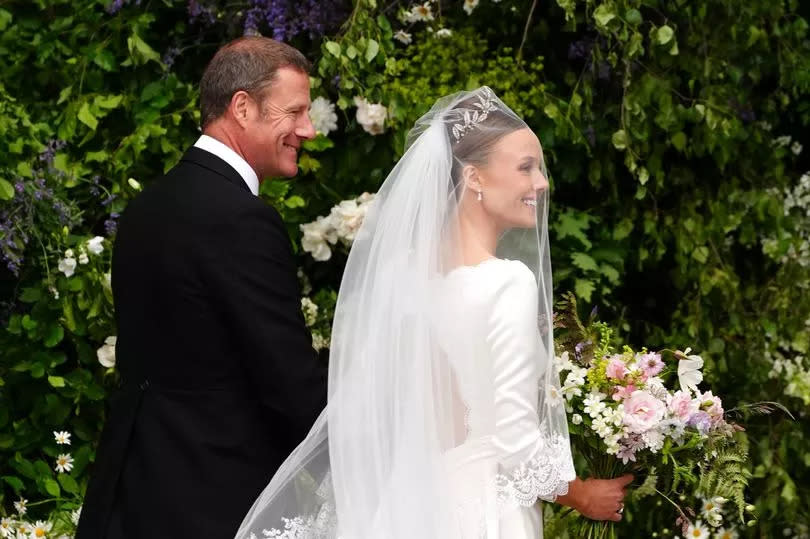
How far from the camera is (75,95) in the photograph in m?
4.54

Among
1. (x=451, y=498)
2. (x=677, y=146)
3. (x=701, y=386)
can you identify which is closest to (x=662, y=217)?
(x=677, y=146)

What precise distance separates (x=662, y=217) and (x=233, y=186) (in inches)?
89.4

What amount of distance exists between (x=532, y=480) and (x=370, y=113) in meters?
1.78

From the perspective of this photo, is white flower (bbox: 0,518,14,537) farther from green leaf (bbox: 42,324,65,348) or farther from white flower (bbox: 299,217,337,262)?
white flower (bbox: 299,217,337,262)

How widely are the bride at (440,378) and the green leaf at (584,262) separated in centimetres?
140

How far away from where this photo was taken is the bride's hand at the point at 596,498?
3047mm

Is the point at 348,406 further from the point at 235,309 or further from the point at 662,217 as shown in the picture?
the point at 662,217

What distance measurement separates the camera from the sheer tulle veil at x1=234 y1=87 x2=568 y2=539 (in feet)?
9.09

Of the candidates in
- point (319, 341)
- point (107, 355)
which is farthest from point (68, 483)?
point (319, 341)

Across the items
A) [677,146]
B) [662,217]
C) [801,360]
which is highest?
[677,146]

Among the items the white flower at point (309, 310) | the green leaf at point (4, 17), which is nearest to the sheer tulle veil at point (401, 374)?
the white flower at point (309, 310)

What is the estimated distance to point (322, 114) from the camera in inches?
167

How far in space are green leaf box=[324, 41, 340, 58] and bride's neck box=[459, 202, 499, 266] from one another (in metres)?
1.35

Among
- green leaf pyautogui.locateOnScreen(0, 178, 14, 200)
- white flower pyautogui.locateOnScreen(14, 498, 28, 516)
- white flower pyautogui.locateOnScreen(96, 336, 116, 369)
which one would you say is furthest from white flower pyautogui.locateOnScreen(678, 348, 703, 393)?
white flower pyautogui.locateOnScreen(14, 498, 28, 516)
